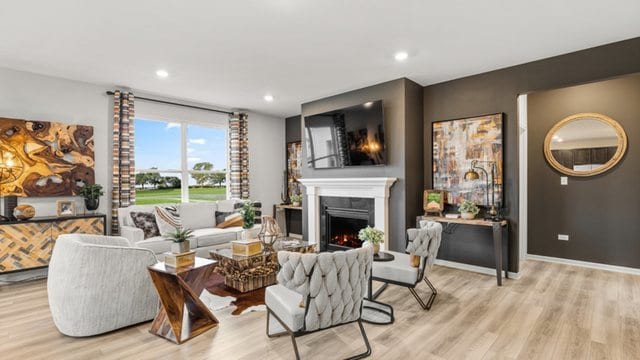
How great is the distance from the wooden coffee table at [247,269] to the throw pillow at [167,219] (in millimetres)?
1202

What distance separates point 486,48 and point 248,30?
Answer: 2631mm

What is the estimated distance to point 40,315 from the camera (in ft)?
10.3

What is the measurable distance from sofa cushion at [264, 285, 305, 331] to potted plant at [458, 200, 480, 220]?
289 cm

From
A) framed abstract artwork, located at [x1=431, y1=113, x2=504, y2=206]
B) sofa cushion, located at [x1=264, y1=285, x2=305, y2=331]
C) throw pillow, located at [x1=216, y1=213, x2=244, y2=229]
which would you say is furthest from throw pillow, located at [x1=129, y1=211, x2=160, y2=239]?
framed abstract artwork, located at [x1=431, y1=113, x2=504, y2=206]

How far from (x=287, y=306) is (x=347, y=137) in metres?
3.54

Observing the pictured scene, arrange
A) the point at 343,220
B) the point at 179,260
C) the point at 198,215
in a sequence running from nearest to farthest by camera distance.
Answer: the point at 179,260 → the point at 198,215 → the point at 343,220

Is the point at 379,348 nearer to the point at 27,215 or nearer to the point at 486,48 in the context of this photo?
the point at 486,48

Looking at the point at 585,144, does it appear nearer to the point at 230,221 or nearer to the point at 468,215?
the point at 468,215

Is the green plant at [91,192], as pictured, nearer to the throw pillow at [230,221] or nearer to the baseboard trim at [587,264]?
the throw pillow at [230,221]

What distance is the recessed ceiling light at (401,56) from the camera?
12.5ft

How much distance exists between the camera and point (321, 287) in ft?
6.86

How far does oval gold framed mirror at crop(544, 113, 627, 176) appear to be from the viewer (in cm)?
452

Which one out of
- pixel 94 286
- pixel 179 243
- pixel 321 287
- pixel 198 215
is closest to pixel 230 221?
pixel 198 215

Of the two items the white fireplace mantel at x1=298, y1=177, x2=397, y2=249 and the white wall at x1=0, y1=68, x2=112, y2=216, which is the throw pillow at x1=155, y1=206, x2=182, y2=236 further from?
the white fireplace mantel at x1=298, y1=177, x2=397, y2=249
